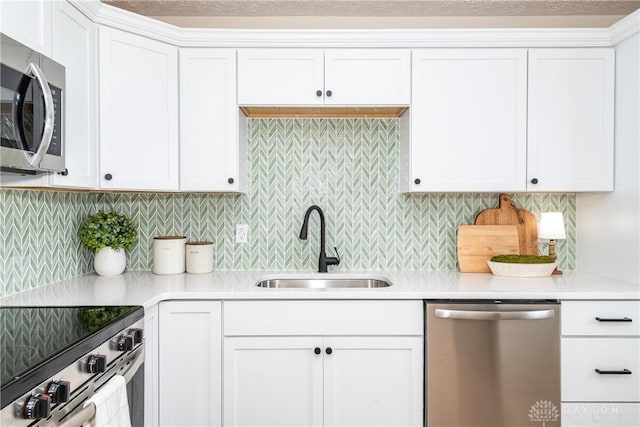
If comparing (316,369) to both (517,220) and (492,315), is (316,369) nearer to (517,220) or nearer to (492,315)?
(492,315)

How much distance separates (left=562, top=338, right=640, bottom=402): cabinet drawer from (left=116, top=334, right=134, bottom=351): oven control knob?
180 centimetres

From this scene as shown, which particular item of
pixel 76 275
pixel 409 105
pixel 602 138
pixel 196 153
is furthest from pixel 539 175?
pixel 76 275

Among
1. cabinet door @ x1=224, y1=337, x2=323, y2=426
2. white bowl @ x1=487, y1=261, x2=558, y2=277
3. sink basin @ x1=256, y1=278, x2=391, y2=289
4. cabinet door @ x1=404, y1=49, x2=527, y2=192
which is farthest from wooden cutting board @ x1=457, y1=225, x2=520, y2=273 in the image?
cabinet door @ x1=224, y1=337, x2=323, y2=426

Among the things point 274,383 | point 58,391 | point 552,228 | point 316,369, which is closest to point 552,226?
point 552,228

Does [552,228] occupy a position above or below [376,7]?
below

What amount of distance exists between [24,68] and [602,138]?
2.56 metres

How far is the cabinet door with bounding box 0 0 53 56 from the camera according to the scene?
4.91 feet

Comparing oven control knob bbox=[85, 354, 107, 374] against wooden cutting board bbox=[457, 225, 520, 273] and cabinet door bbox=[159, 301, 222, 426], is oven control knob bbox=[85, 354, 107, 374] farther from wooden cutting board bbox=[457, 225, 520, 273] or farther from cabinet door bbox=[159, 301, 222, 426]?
wooden cutting board bbox=[457, 225, 520, 273]

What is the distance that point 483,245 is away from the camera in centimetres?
258

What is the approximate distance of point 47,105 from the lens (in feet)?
5.10

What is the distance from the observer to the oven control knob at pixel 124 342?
1517 mm

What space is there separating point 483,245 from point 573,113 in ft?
2.73

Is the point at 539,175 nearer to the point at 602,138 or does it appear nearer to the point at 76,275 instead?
the point at 602,138

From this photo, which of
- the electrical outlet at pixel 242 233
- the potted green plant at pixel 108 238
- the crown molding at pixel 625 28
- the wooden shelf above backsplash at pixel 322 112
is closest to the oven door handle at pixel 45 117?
the potted green plant at pixel 108 238
